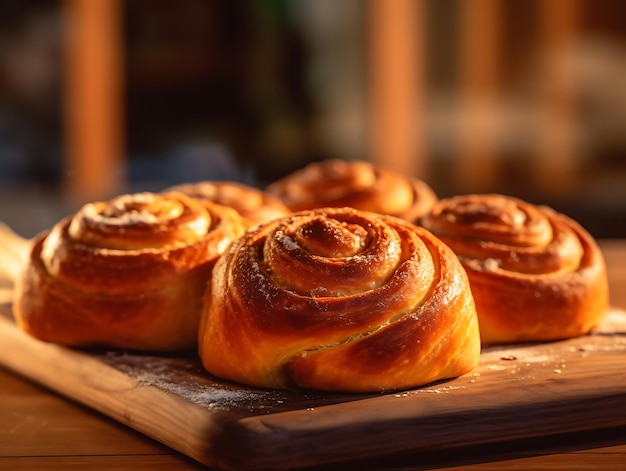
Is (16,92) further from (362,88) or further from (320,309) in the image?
(320,309)

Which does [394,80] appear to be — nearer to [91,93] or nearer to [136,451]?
[91,93]

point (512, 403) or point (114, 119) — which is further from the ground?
point (512, 403)

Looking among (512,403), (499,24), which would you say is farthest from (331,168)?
(499,24)

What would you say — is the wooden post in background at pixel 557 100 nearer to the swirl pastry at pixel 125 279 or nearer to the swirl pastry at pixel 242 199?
the swirl pastry at pixel 242 199

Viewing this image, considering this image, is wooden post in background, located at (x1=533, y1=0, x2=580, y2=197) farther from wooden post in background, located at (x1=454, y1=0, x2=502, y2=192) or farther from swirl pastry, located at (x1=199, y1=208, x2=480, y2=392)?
swirl pastry, located at (x1=199, y1=208, x2=480, y2=392)

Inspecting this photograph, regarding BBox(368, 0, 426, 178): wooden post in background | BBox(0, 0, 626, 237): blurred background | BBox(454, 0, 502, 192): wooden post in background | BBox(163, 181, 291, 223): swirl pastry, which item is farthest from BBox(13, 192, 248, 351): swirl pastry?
BBox(454, 0, 502, 192): wooden post in background

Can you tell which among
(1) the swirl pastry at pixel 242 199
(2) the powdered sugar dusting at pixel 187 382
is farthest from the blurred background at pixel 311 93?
(2) the powdered sugar dusting at pixel 187 382

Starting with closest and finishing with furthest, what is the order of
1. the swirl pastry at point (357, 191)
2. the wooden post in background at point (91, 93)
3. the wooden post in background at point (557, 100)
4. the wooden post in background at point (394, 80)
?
the swirl pastry at point (357, 191) → the wooden post in background at point (91, 93) → the wooden post in background at point (394, 80) → the wooden post in background at point (557, 100)
